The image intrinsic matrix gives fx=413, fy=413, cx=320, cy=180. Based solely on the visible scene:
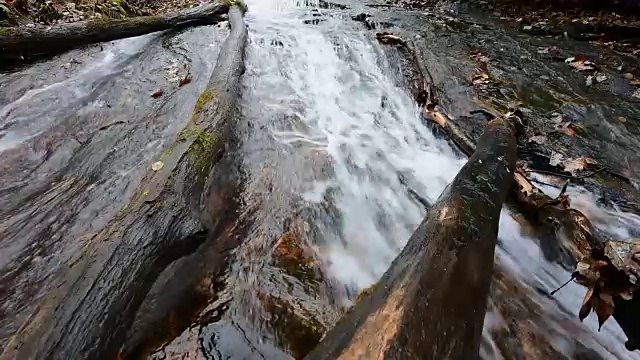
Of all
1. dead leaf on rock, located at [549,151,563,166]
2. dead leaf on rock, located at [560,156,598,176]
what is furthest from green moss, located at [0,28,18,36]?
dead leaf on rock, located at [560,156,598,176]

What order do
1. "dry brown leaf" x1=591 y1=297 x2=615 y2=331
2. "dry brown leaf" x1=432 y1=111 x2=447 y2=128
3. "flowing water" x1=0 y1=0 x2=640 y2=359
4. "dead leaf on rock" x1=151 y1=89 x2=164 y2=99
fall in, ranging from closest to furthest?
"dry brown leaf" x1=591 y1=297 x2=615 y2=331 < "flowing water" x1=0 y1=0 x2=640 y2=359 < "dry brown leaf" x1=432 y1=111 x2=447 y2=128 < "dead leaf on rock" x1=151 y1=89 x2=164 y2=99

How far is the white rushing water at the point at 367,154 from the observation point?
11.0 ft

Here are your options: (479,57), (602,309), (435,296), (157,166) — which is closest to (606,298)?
(602,309)

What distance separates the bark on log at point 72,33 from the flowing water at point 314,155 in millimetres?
325

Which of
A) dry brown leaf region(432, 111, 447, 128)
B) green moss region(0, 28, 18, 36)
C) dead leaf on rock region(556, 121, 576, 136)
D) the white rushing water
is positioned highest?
green moss region(0, 28, 18, 36)

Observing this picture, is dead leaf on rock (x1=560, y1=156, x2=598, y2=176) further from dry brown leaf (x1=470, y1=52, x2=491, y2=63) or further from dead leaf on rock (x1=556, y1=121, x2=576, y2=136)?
dry brown leaf (x1=470, y1=52, x2=491, y2=63)

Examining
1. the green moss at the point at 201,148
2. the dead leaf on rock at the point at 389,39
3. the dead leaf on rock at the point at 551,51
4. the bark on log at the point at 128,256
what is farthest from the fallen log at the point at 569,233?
the dead leaf on rock at the point at 389,39

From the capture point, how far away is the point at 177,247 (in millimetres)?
2914

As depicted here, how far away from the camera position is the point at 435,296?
187 cm

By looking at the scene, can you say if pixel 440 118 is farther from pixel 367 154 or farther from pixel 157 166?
pixel 157 166

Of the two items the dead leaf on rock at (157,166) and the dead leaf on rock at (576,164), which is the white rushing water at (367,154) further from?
the dead leaf on rock at (157,166)

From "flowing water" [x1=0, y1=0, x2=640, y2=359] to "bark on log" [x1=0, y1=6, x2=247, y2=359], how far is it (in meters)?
0.48

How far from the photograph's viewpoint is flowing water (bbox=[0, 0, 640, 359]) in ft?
10.5

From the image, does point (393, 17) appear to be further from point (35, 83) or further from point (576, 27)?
point (35, 83)
